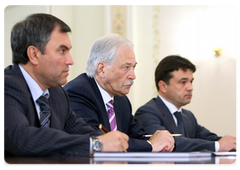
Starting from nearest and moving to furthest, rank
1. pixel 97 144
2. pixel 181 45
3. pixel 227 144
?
pixel 97 144, pixel 227 144, pixel 181 45

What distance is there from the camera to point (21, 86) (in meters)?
1.43

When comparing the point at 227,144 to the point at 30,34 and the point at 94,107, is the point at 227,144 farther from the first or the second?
the point at 30,34

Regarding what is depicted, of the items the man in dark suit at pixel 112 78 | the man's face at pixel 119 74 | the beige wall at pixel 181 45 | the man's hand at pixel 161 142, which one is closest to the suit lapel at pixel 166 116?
the man in dark suit at pixel 112 78

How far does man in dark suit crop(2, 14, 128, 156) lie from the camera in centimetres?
126

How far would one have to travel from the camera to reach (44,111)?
155cm

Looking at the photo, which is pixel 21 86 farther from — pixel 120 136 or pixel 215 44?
pixel 215 44

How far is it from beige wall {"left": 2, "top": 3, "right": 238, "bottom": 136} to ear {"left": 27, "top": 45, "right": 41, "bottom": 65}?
352 centimetres

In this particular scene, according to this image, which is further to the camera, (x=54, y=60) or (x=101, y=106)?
(x=101, y=106)

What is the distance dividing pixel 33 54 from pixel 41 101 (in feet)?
0.73

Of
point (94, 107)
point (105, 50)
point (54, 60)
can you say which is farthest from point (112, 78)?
point (54, 60)

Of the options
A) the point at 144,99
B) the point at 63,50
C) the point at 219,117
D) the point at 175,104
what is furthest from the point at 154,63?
the point at 63,50

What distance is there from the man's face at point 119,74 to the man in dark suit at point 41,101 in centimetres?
58

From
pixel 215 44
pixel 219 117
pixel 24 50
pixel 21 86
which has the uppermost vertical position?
pixel 215 44

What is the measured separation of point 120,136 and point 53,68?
18.8 inches
